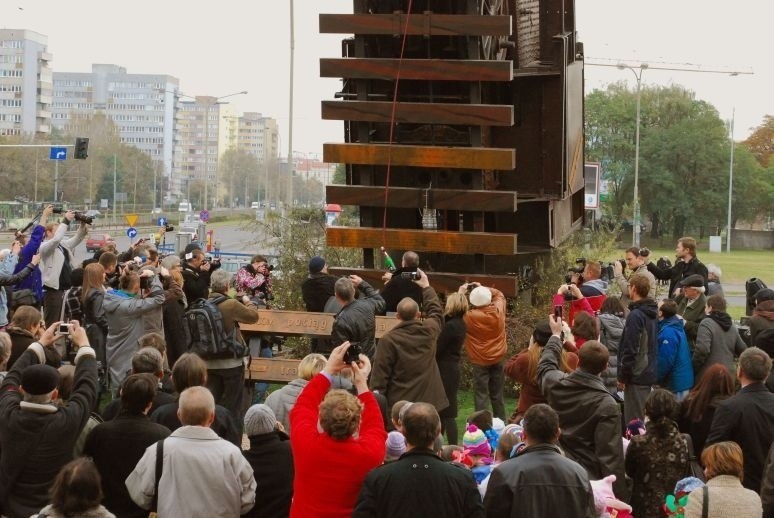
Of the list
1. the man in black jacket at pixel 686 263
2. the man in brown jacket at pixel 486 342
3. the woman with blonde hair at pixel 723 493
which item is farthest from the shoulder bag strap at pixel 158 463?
the man in black jacket at pixel 686 263

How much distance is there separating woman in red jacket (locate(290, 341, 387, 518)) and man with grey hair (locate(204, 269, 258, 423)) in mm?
4423

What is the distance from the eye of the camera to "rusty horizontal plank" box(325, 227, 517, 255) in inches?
600

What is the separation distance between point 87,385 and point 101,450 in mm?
449

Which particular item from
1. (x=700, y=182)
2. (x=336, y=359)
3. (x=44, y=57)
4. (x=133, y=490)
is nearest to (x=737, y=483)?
(x=336, y=359)

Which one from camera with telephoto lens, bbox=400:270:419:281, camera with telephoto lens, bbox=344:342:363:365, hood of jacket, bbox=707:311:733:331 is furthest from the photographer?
hood of jacket, bbox=707:311:733:331

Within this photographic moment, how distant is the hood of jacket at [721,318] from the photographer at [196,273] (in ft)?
18.0

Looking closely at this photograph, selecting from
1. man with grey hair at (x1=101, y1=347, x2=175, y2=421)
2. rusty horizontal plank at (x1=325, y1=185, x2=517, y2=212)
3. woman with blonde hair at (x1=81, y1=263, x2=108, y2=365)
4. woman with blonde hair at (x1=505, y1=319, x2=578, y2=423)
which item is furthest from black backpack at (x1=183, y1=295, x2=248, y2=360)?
rusty horizontal plank at (x1=325, y1=185, x2=517, y2=212)

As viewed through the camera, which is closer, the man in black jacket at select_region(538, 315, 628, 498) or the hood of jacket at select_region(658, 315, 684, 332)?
the man in black jacket at select_region(538, 315, 628, 498)

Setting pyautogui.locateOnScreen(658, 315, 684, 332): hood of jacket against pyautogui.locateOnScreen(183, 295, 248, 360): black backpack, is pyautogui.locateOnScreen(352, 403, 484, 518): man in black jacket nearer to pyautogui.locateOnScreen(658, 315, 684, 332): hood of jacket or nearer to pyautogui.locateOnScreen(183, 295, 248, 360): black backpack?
pyautogui.locateOnScreen(183, 295, 248, 360): black backpack

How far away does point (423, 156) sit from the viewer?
1555 centimetres

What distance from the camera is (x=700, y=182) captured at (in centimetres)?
9762

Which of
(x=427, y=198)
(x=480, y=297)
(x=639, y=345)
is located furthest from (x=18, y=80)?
(x=639, y=345)

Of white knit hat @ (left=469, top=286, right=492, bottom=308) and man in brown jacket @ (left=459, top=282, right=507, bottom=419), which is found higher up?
white knit hat @ (left=469, top=286, right=492, bottom=308)

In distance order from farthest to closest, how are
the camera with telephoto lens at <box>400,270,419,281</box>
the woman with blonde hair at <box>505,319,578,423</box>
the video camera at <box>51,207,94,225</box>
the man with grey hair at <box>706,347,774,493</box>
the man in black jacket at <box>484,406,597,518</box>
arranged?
the video camera at <box>51,207,94,225</box>
the camera with telephoto lens at <box>400,270,419,281</box>
the woman with blonde hair at <box>505,319,578,423</box>
the man with grey hair at <box>706,347,774,493</box>
the man in black jacket at <box>484,406,597,518</box>
